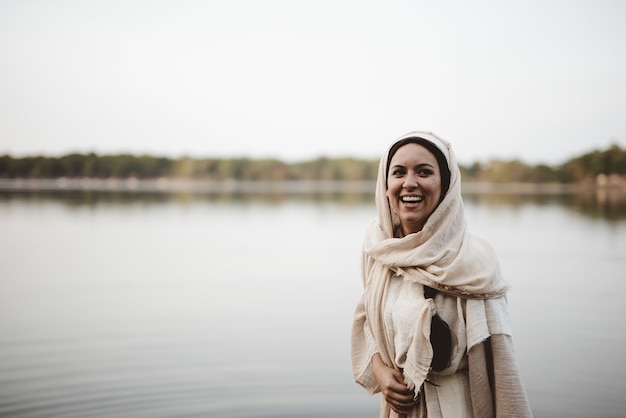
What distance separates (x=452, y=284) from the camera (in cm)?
188

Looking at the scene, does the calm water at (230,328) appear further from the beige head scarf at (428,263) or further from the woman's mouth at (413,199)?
the woman's mouth at (413,199)

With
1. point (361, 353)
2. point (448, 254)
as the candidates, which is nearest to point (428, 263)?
point (448, 254)

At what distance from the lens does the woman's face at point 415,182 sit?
1946mm

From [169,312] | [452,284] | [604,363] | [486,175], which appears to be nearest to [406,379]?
[452,284]

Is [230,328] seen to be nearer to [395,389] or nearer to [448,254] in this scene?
[395,389]

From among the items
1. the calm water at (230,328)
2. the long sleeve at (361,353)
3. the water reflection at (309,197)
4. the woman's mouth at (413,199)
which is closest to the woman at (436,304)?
Answer: the woman's mouth at (413,199)

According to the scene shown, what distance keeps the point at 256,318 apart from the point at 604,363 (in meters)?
4.62

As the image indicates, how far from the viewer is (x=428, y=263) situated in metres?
1.95

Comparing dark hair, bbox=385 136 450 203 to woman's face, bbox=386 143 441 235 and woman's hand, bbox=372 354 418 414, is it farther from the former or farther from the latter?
woman's hand, bbox=372 354 418 414

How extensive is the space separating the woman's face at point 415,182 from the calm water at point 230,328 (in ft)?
10.6

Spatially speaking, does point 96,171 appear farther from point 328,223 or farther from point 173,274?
point 173,274

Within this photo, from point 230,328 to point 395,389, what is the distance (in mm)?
5552

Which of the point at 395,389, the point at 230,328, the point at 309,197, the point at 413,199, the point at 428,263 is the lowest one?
the point at 230,328

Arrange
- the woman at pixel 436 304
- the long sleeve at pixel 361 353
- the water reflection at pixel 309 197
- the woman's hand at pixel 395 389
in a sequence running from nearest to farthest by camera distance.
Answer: the woman at pixel 436 304
the woman's hand at pixel 395 389
the long sleeve at pixel 361 353
the water reflection at pixel 309 197
